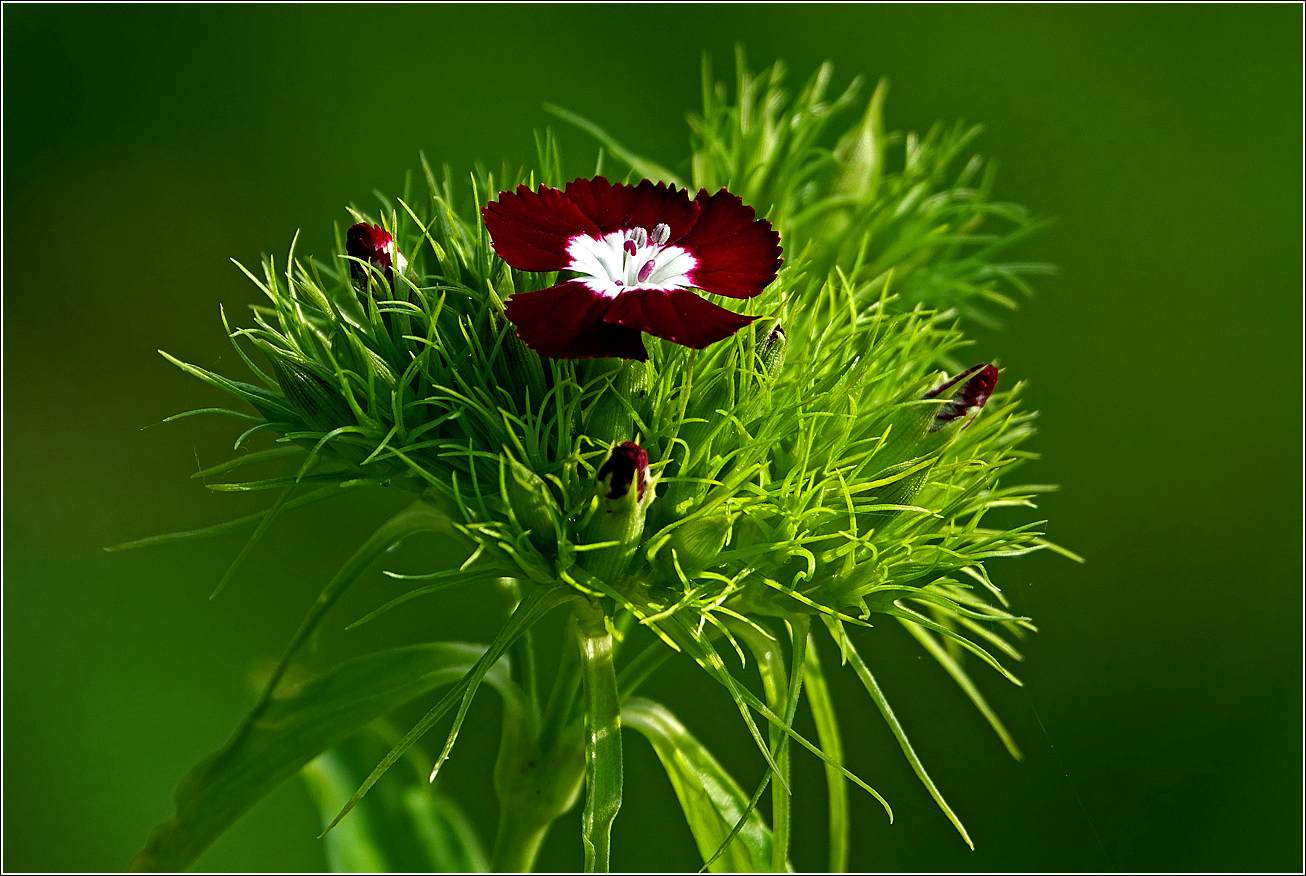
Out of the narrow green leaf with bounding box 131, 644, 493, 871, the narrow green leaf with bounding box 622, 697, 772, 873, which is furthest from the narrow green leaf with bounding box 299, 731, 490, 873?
the narrow green leaf with bounding box 622, 697, 772, 873

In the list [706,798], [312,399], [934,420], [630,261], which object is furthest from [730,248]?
[706,798]

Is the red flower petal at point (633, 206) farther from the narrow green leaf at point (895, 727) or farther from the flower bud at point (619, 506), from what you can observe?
the narrow green leaf at point (895, 727)

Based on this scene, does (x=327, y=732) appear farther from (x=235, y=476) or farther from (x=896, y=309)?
(x=235, y=476)

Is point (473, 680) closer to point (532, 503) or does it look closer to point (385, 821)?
point (532, 503)

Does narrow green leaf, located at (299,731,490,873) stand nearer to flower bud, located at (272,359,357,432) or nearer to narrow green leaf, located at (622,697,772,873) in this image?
narrow green leaf, located at (622,697,772,873)

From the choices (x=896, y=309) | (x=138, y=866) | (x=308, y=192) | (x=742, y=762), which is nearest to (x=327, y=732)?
(x=138, y=866)

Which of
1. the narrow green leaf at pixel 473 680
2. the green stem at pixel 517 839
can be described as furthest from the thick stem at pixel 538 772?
the narrow green leaf at pixel 473 680
